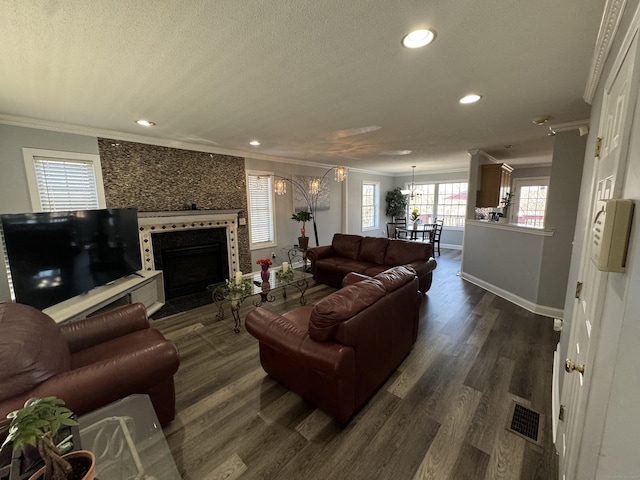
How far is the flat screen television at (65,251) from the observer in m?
2.15

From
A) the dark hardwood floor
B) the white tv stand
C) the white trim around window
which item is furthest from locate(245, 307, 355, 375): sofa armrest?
the white trim around window

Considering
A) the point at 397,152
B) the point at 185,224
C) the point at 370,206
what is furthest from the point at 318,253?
the point at 370,206

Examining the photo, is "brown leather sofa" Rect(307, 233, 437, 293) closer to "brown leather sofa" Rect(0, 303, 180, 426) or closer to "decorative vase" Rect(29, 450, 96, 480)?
"brown leather sofa" Rect(0, 303, 180, 426)

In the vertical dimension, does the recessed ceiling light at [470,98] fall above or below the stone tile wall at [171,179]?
above

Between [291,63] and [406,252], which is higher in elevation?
[291,63]

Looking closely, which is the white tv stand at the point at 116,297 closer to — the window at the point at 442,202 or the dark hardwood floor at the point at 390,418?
the dark hardwood floor at the point at 390,418

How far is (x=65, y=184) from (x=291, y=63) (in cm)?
329

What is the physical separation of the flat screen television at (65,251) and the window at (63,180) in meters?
0.59

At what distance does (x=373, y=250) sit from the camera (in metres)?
4.54

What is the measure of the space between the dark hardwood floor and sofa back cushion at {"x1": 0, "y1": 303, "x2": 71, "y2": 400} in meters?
0.87

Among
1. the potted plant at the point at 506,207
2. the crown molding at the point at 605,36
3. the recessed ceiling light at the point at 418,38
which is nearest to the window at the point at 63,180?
the recessed ceiling light at the point at 418,38

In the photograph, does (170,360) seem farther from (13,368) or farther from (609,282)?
(609,282)

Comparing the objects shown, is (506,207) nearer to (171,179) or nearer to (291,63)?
(291,63)

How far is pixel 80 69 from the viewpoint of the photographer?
5.77 feet
